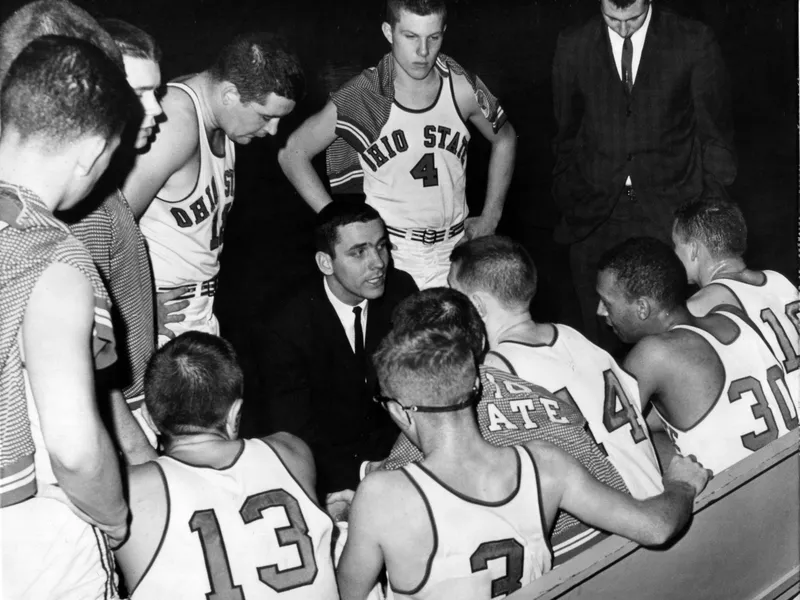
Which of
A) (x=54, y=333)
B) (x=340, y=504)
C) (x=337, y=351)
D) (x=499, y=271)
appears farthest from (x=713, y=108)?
(x=54, y=333)

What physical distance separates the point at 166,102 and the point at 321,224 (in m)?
0.66

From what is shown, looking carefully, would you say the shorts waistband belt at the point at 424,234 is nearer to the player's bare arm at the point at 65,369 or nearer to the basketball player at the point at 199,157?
the basketball player at the point at 199,157

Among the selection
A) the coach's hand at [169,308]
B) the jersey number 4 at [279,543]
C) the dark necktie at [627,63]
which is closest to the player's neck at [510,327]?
the jersey number 4 at [279,543]

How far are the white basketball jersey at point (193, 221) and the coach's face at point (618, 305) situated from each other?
1299mm

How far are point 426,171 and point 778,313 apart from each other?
1596 mm

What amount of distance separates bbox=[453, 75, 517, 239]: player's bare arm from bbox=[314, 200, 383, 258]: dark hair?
97 cm

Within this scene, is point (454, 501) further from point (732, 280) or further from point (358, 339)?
point (732, 280)

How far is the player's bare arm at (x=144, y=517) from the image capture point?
188cm

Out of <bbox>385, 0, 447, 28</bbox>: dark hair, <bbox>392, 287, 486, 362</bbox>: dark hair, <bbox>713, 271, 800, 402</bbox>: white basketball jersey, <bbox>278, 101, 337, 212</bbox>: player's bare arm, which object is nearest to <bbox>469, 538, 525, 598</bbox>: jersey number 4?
<bbox>392, 287, 486, 362</bbox>: dark hair

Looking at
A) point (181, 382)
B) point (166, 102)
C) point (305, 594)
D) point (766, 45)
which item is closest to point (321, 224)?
point (166, 102)

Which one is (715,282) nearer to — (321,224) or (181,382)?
(321,224)

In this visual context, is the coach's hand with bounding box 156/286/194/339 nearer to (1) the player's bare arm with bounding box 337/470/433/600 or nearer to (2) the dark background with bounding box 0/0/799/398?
(2) the dark background with bounding box 0/0/799/398

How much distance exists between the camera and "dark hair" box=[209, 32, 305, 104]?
290 centimetres

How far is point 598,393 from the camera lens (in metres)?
2.44
